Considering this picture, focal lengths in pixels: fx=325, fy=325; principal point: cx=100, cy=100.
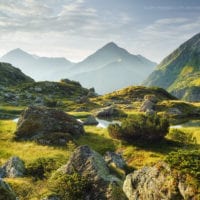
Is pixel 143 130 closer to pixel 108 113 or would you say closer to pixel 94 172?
pixel 94 172

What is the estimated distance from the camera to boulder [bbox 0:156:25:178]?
96.7 ft

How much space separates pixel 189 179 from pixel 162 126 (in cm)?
2921

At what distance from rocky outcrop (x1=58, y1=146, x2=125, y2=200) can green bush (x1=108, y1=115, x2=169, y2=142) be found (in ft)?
68.2

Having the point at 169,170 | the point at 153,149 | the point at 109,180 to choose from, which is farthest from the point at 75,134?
the point at 169,170

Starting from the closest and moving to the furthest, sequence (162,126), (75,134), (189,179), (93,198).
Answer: (189,179) → (93,198) → (162,126) → (75,134)

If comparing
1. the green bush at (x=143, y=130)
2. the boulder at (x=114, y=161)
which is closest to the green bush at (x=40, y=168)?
the boulder at (x=114, y=161)

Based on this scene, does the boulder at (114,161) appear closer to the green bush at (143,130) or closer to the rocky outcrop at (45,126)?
the green bush at (143,130)

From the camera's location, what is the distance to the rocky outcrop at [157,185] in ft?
61.5

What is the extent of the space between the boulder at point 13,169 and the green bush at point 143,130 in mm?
20102

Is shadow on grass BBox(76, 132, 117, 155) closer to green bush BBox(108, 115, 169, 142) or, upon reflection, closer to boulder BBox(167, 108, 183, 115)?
green bush BBox(108, 115, 169, 142)

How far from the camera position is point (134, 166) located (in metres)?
38.8

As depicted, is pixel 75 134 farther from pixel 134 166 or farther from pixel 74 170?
pixel 74 170

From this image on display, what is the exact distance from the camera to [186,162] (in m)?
19.3

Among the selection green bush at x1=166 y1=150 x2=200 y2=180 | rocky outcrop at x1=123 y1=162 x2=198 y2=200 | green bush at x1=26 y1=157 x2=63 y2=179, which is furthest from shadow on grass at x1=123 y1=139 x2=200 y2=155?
green bush at x1=166 y1=150 x2=200 y2=180
